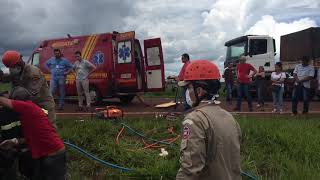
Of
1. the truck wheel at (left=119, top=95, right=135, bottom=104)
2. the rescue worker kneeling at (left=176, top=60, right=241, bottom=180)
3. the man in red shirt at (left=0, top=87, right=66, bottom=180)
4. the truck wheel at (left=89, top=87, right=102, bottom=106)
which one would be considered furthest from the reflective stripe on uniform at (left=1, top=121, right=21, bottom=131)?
the truck wheel at (left=119, top=95, right=135, bottom=104)

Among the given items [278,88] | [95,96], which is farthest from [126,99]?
[278,88]

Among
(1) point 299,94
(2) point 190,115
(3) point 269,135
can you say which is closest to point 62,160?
(2) point 190,115

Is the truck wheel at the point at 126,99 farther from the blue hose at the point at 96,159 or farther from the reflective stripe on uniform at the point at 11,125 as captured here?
the reflective stripe on uniform at the point at 11,125

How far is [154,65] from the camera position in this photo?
17.8 metres

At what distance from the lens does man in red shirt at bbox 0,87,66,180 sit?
16.8ft

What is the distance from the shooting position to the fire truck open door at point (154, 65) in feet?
57.4

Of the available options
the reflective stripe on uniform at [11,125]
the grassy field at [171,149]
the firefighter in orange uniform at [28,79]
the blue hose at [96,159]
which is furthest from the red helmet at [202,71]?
the blue hose at [96,159]

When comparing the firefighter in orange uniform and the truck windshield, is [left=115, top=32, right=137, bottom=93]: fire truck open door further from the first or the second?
the firefighter in orange uniform

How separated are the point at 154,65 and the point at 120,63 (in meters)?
1.18

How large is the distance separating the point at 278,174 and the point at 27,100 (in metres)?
4.50

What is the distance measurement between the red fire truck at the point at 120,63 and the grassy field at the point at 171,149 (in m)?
6.14

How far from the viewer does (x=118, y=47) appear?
688 inches

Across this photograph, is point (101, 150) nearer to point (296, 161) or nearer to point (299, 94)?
point (296, 161)

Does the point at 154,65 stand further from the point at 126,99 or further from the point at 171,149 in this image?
the point at 171,149
